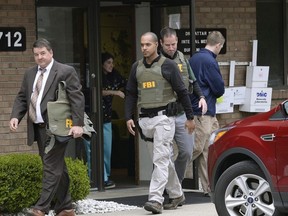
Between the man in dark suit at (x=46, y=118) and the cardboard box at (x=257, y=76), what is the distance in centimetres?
449

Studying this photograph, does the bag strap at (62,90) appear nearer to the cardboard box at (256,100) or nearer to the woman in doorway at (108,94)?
the woman in doorway at (108,94)

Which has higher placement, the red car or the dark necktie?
the dark necktie

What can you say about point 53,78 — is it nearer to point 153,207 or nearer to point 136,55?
point 153,207

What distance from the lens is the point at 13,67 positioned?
37.2 feet

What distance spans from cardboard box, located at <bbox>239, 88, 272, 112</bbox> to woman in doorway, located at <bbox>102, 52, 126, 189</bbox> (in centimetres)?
192

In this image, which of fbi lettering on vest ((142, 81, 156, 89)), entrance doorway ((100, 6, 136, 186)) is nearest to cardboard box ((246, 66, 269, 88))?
entrance doorway ((100, 6, 136, 186))

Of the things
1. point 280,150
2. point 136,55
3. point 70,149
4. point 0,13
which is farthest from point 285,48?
point 280,150

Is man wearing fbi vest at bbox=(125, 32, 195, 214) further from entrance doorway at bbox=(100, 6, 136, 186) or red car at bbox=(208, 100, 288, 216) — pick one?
entrance doorway at bbox=(100, 6, 136, 186)

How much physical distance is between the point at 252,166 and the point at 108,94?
385 centimetres

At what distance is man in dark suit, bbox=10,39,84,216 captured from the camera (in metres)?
9.17

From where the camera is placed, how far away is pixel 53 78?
9.37 meters

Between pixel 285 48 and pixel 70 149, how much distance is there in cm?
388

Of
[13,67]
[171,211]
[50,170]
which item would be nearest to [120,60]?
[13,67]

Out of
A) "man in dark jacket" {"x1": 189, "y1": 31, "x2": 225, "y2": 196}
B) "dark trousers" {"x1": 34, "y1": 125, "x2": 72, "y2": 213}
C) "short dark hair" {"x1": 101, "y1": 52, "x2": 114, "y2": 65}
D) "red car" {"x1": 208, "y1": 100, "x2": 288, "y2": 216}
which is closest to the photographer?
"red car" {"x1": 208, "y1": 100, "x2": 288, "y2": 216}
